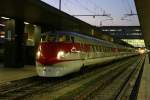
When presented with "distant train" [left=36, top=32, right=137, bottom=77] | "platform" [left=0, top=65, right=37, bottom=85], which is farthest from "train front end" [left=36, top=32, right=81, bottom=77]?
"platform" [left=0, top=65, right=37, bottom=85]

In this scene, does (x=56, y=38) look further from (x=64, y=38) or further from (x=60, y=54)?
(x=60, y=54)

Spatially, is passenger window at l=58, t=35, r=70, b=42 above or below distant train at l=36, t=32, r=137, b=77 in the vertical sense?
above

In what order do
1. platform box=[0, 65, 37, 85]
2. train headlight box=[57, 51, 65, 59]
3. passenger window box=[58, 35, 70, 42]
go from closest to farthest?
platform box=[0, 65, 37, 85] < train headlight box=[57, 51, 65, 59] < passenger window box=[58, 35, 70, 42]

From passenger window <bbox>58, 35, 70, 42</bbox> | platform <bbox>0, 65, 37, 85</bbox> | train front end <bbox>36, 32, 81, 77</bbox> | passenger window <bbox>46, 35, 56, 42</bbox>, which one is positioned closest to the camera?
train front end <bbox>36, 32, 81, 77</bbox>

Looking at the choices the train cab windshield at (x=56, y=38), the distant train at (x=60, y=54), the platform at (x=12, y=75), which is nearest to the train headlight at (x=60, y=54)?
the distant train at (x=60, y=54)

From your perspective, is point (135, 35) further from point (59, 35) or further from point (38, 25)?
point (59, 35)

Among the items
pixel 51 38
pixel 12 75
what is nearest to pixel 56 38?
pixel 51 38

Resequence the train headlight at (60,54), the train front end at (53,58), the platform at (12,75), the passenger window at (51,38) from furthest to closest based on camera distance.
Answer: the passenger window at (51,38) → the train headlight at (60,54) → the platform at (12,75) → the train front end at (53,58)

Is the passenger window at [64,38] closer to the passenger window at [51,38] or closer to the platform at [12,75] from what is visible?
the passenger window at [51,38]

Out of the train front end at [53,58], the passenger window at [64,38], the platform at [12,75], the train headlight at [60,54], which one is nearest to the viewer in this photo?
the train front end at [53,58]

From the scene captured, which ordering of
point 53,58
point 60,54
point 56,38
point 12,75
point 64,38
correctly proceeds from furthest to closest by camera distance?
point 12,75 → point 64,38 → point 56,38 → point 60,54 → point 53,58

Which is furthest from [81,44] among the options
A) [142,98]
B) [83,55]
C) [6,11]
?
[142,98]

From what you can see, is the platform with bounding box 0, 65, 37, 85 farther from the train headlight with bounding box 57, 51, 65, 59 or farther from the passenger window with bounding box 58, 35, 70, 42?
the passenger window with bounding box 58, 35, 70, 42

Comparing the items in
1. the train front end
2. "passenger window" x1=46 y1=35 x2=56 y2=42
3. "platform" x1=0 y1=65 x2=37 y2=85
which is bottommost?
"platform" x1=0 y1=65 x2=37 y2=85
